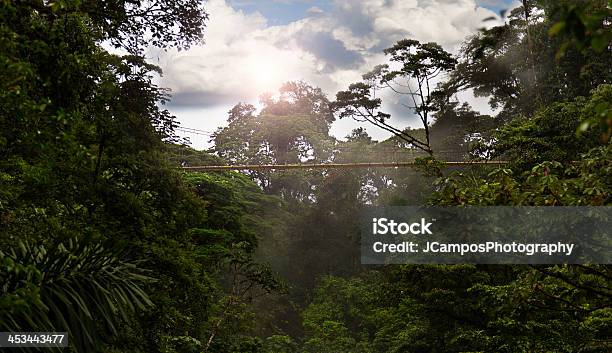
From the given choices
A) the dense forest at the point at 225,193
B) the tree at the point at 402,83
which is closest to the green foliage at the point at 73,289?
the dense forest at the point at 225,193

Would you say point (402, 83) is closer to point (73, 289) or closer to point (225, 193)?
point (225, 193)

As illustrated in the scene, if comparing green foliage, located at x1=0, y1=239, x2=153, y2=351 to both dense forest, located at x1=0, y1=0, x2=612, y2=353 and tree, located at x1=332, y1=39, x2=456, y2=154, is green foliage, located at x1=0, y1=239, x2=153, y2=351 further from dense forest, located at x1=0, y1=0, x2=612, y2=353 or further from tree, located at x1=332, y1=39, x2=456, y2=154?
tree, located at x1=332, y1=39, x2=456, y2=154

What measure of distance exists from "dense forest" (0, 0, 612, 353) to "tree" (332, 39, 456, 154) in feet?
0.16

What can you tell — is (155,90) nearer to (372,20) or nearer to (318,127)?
(372,20)

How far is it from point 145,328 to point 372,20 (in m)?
15.5

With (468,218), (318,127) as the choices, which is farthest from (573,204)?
(318,127)

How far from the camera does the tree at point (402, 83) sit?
39.8 ft

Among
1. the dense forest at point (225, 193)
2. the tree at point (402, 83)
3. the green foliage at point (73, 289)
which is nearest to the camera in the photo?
the green foliage at point (73, 289)

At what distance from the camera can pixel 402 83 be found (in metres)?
14.6

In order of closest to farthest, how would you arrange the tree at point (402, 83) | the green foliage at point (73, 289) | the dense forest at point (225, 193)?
the green foliage at point (73, 289), the dense forest at point (225, 193), the tree at point (402, 83)

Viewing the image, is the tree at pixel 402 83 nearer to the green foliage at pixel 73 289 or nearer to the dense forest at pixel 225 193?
the dense forest at pixel 225 193

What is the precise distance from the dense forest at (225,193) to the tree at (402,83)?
5 centimetres

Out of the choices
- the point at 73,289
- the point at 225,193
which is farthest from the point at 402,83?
the point at 73,289

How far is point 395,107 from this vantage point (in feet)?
51.9
